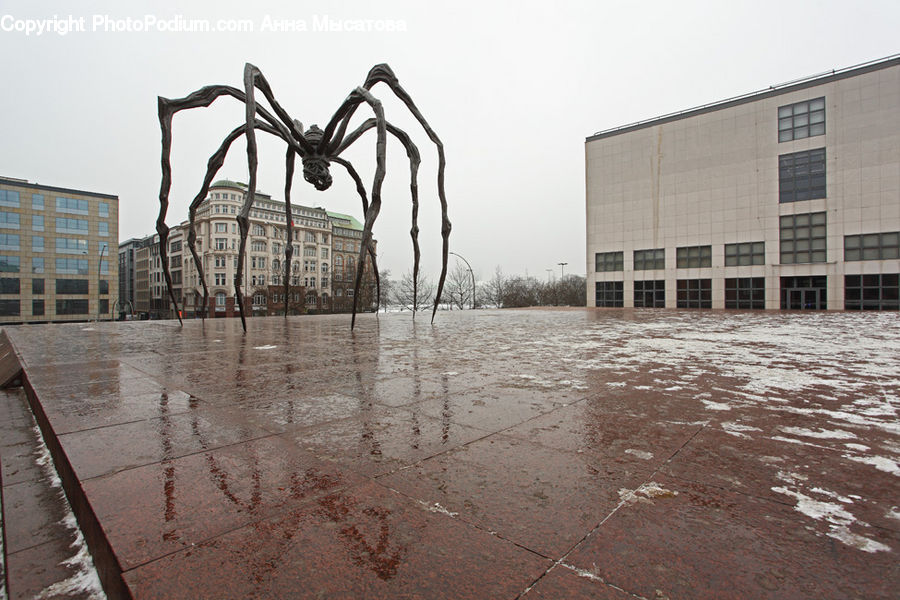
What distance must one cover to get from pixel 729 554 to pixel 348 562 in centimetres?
93

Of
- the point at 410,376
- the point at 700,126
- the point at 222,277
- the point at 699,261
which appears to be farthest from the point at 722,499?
the point at 222,277

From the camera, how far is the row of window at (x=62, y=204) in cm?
4928

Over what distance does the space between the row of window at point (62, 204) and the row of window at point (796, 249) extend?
218ft

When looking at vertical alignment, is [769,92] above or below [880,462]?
above

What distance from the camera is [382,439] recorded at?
186 centimetres

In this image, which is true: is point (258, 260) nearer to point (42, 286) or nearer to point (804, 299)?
point (42, 286)

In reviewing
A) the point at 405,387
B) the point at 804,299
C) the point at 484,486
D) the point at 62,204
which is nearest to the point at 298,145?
the point at 405,387

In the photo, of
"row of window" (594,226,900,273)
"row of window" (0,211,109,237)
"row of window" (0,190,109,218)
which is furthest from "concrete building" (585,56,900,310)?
"row of window" (0,211,109,237)

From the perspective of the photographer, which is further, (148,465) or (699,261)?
(699,261)

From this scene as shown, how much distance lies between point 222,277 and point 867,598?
7586 cm

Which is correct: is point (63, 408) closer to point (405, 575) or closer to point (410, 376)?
point (410, 376)

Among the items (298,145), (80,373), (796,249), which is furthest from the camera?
(796,249)

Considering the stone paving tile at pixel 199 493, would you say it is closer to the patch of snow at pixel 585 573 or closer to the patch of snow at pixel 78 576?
the patch of snow at pixel 78 576

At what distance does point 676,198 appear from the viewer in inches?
1432
